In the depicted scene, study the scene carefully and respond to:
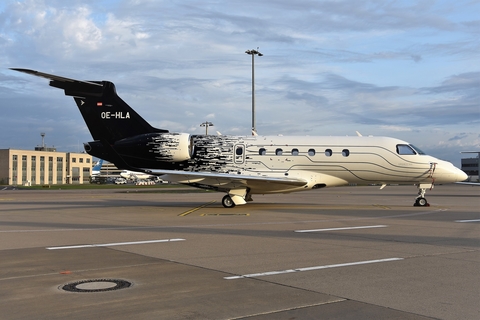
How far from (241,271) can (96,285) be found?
8.09 feet

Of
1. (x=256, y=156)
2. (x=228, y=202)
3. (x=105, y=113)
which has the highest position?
(x=105, y=113)

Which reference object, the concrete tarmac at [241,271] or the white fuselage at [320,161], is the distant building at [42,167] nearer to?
the white fuselage at [320,161]

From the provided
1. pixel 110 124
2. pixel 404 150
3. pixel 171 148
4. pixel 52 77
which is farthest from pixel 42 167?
pixel 404 150

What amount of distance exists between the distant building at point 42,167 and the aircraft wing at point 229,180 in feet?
301

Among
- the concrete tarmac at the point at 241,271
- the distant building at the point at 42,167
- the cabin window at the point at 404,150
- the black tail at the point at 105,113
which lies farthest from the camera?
the distant building at the point at 42,167

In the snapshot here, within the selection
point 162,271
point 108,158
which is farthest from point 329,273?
point 108,158

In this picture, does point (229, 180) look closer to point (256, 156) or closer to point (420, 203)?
point (256, 156)

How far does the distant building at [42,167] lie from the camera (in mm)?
115938

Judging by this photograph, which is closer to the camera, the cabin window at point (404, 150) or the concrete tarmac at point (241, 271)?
the concrete tarmac at point (241, 271)

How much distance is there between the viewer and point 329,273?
855 centimetres

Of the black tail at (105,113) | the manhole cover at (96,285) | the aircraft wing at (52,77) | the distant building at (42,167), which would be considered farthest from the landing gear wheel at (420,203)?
the distant building at (42,167)

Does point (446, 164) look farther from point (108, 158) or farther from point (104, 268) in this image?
point (104, 268)

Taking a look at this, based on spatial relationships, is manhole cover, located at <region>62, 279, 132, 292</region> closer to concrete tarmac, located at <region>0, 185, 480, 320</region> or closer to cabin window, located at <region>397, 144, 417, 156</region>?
concrete tarmac, located at <region>0, 185, 480, 320</region>

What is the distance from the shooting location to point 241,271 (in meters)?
8.70
